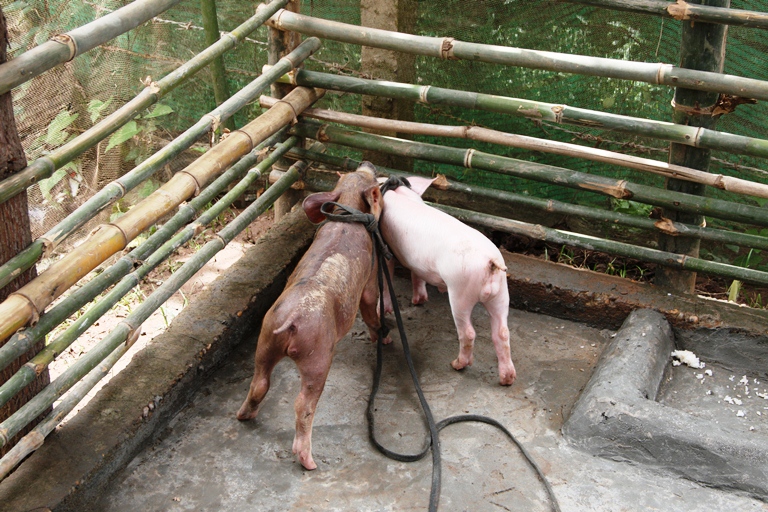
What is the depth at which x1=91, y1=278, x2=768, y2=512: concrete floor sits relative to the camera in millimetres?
3318

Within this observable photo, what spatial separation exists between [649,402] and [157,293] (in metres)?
2.23

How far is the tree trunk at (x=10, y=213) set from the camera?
2.84 metres

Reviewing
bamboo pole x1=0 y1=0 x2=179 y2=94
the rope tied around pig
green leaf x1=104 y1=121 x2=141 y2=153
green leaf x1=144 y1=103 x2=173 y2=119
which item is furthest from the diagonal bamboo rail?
green leaf x1=104 y1=121 x2=141 y2=153

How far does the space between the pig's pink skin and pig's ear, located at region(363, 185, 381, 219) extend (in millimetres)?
117

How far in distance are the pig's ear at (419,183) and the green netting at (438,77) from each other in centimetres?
100

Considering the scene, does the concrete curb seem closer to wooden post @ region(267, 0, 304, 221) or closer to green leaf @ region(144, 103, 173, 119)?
wooden post @ region(267, 0, 304, 221)

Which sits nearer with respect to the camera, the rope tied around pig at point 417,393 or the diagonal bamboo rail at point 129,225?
the diagonal bamboo rail at point 129,225

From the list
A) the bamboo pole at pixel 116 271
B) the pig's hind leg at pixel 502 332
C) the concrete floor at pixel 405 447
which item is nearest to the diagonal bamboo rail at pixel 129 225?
the bamboo pole at pixel 116 271

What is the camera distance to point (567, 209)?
4.37 m

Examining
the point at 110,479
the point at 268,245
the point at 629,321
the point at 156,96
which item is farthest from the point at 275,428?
the point at 629,321

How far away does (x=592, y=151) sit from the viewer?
409 centimetres

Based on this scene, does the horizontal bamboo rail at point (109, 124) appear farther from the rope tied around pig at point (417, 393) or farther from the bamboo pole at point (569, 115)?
the rope tied around pig at point (417, 393)

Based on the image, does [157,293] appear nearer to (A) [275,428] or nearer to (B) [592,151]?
(A) [275,428]

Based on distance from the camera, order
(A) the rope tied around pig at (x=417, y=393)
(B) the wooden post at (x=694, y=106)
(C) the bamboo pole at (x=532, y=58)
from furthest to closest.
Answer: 1. (B) the wooden post at (x=694, y=106)
2. (C) the bamboo pole at (x=532, y=58)
3. (A) the rope tied around pig at (x=417, y=393)
